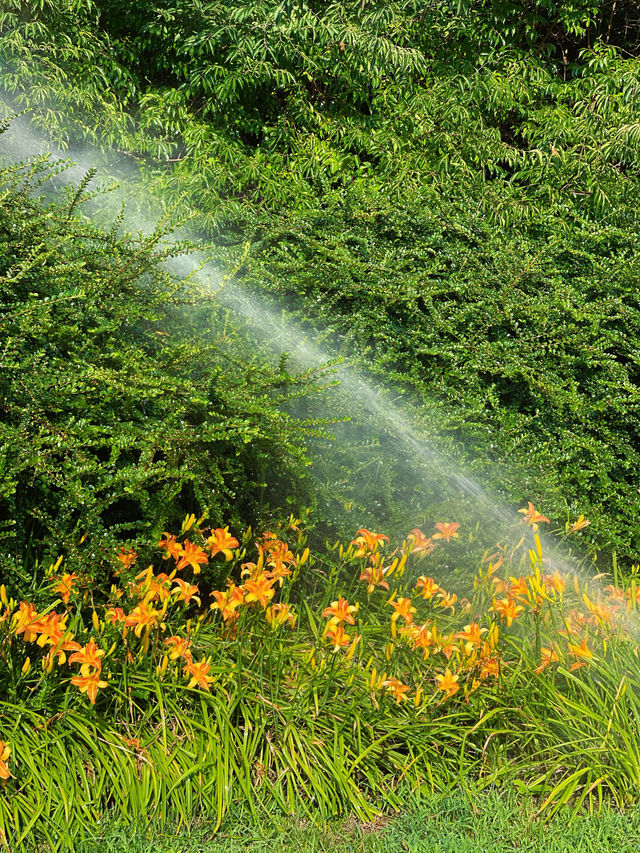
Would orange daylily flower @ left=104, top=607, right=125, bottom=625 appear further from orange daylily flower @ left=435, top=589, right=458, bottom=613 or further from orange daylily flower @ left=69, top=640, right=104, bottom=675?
orange daylily flower @ left=435, top=589, right=458, bottom=613

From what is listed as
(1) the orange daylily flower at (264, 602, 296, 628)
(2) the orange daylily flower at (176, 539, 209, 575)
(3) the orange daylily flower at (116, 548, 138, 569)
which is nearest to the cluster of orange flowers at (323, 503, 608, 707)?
(1) the orange daylily flower at (264, 602, 296, 628)

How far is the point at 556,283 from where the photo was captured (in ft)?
15.4

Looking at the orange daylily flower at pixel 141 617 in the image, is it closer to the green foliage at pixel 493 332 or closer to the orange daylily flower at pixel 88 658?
the orange daylily flower at pixel 88 658

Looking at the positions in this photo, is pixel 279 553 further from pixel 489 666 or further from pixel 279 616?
pixel 489 666

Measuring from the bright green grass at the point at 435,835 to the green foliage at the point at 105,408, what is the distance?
0.98 m

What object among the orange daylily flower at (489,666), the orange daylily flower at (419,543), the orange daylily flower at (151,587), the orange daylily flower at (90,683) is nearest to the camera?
the orange daylily flower at (90,683)

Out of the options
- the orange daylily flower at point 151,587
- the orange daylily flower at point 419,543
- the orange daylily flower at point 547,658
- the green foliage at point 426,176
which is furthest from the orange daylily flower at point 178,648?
the green foliage at point 426,176

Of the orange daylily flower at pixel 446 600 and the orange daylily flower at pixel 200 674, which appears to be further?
the orange daylily flower at pixel 446 600

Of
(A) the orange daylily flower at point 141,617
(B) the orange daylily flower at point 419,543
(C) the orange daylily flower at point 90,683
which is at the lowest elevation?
(C) the orange daylily flower at point 90,683

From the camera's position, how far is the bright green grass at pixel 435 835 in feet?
7.77

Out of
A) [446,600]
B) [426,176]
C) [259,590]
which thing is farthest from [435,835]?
[426,176]

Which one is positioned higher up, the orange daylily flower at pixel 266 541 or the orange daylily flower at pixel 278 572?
the orange daylily flower at pixel 278 572

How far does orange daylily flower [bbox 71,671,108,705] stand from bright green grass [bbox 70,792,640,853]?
39cm

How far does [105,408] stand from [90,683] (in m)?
1.12
